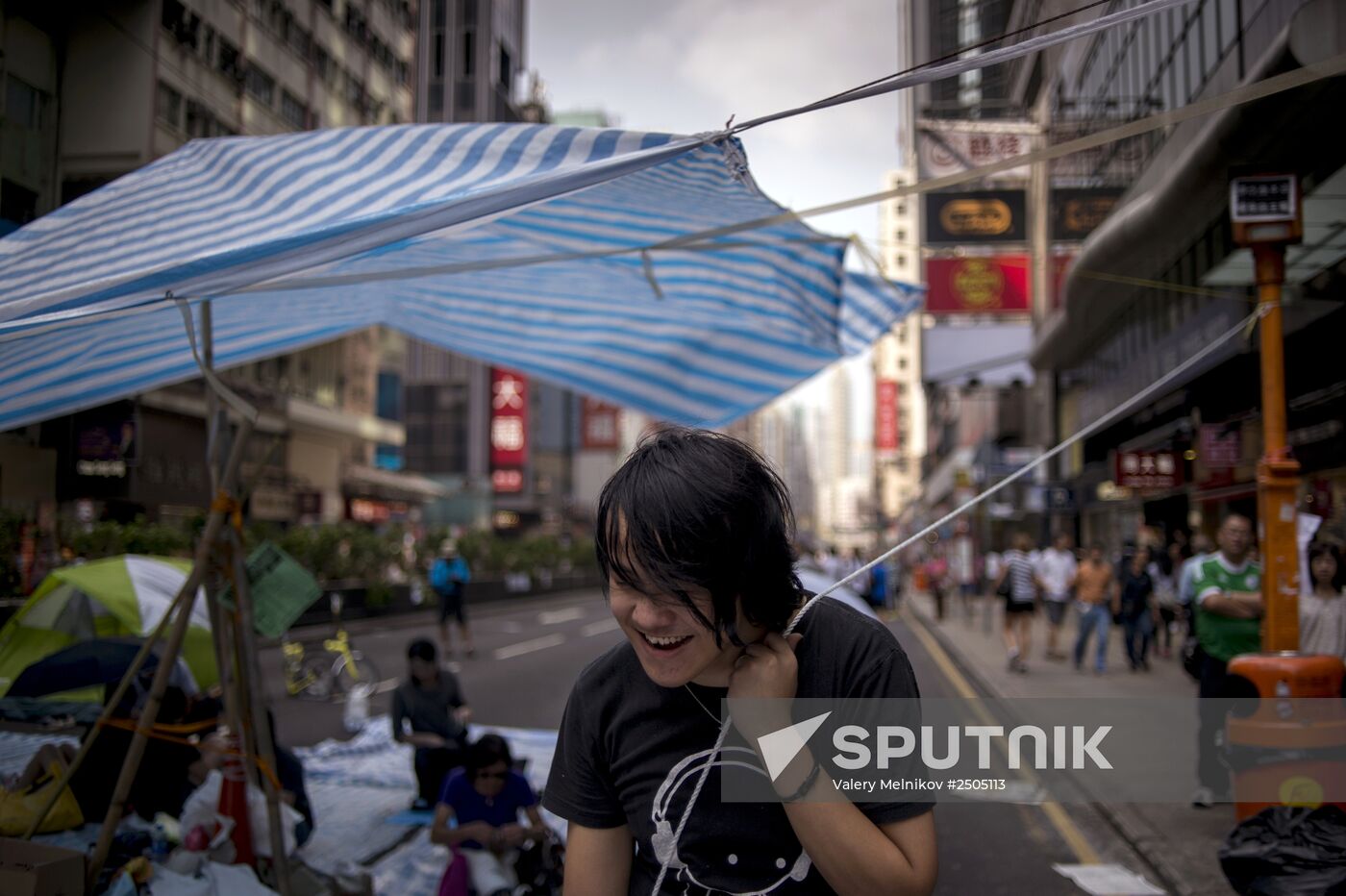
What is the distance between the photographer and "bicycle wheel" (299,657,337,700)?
11.5 metres

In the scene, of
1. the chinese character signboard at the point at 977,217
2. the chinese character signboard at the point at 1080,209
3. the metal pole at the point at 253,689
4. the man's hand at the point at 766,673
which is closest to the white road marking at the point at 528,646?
the chinese character signboard at the point at 977,217

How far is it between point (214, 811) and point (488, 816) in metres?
1.27

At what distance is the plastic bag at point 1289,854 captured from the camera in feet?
10.2

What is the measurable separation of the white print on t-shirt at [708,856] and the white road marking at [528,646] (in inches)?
568

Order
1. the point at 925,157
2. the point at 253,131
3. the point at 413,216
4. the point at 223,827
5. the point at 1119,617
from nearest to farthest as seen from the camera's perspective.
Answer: the point at 413,216 < the point at 223,827 < the point at 253,131 < the point at 1119,617 < the point at 925,157

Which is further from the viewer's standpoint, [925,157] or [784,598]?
[925,157]

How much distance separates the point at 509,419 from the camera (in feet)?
205

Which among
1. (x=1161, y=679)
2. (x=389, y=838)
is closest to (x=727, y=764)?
(x=389, y=838)

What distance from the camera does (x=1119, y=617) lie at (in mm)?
13727

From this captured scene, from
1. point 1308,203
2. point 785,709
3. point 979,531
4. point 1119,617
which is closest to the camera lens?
point 785,709

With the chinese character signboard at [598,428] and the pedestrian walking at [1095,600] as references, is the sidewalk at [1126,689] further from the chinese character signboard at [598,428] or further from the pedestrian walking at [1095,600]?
the chinese character signboard at [598,428]

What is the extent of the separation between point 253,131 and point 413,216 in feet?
14.0

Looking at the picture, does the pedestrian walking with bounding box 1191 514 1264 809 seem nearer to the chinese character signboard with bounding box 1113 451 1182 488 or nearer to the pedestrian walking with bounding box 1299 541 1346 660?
the pedestrian walking with bounding box 1299 541 1346 660

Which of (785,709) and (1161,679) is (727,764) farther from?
(1161,679)
